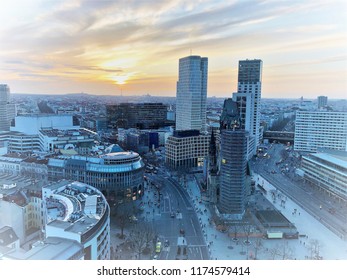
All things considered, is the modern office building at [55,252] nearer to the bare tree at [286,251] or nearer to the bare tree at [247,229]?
the bare tree at [286,251]

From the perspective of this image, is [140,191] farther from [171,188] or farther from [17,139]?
[17,139]

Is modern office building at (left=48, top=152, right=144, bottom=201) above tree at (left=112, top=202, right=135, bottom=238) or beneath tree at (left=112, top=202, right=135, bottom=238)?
above

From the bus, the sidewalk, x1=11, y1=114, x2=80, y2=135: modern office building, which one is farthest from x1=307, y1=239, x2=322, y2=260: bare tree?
x1=11, y1=114, x2=80, y2=135: modern office building

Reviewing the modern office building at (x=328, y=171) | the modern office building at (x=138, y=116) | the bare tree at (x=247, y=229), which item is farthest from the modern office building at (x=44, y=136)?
the modern office building at (x=328, y=171)

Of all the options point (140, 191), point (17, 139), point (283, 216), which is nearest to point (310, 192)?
point (283, 216)

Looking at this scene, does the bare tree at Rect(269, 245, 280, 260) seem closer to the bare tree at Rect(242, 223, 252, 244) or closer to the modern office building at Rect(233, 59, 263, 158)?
the bare tree at Rect(242, 223, 252, 244)
